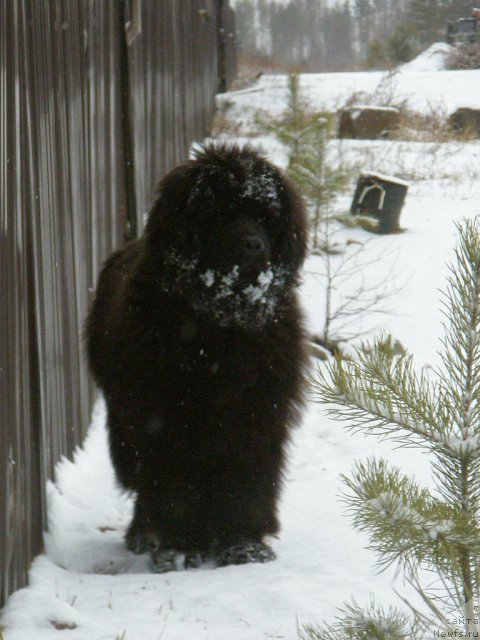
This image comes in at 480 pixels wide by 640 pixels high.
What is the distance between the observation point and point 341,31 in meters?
48.0

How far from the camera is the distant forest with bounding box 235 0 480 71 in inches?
Result: 852

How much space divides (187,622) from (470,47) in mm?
8655

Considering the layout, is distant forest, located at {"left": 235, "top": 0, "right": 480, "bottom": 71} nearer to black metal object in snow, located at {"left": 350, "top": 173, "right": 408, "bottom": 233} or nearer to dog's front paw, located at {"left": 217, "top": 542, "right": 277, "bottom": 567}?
black metal object in snow, located at {"left": 350, "top": 173, "right": 408, "bottom": 233}

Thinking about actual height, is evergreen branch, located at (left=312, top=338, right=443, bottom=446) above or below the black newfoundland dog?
above

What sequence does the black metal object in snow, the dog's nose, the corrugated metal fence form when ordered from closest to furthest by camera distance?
the corrugated metal fence → the dog's nose → the black metal object in snow

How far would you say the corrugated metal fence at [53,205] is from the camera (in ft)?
10.6

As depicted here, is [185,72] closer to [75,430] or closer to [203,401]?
[75,430]

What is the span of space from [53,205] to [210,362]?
3.87 feet

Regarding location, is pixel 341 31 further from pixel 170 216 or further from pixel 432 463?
pixel 432 463

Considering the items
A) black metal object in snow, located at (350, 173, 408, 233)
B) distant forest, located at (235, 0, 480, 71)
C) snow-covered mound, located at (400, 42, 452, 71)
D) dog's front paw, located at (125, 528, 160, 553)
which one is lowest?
dog's front paw, located at (125, 528, 160, 553)

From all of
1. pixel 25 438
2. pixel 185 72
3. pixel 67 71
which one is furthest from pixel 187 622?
pixel 185 72

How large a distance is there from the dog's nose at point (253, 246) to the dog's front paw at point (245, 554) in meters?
1.29

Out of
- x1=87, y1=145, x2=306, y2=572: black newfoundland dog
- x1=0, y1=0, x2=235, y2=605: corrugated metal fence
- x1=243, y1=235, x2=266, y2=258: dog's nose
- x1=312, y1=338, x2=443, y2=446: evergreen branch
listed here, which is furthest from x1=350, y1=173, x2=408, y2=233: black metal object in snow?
x1=312, y1=338, x2=443, y2=446: evergreen branch

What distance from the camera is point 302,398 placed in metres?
3.97
